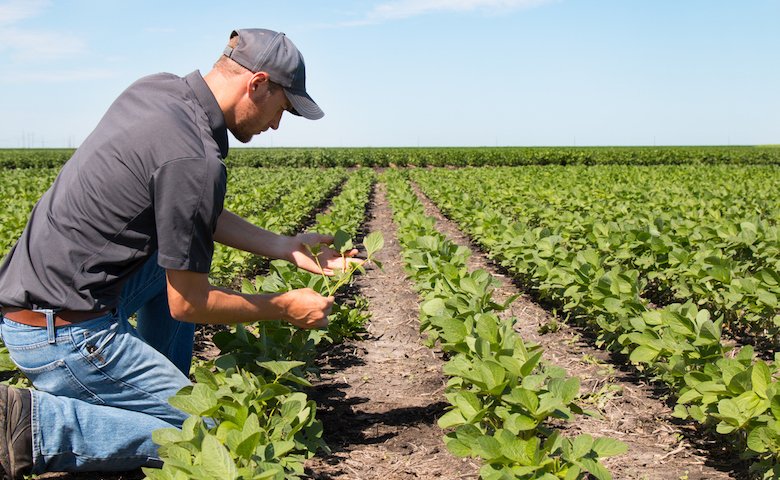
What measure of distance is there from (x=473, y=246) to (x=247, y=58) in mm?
7274

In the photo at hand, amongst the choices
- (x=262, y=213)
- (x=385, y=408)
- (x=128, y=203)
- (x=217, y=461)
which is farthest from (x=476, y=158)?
(x=217, y=461)

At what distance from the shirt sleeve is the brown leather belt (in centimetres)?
48

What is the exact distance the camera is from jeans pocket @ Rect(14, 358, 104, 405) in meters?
2.46

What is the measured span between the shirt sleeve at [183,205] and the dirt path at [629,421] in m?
2.00

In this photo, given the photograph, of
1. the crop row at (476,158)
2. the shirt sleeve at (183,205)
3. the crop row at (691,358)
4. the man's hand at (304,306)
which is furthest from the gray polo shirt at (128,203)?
the crop row at (476,158)

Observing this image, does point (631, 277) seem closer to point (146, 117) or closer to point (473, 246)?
point (146, 117)

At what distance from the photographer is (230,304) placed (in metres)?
2.40

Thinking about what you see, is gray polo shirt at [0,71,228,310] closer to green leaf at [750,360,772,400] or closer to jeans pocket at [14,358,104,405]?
jeans pocket at [14,358,104,405]

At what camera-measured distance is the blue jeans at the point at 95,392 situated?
2.43 m

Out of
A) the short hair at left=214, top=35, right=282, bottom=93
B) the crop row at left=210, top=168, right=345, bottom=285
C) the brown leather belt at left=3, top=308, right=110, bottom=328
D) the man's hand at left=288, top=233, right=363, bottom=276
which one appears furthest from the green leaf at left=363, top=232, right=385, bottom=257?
the crop row at left=210, top=168, right=345, bottom=285

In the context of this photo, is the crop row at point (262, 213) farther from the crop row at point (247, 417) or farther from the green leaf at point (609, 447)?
the green leaf at point (609, 447)

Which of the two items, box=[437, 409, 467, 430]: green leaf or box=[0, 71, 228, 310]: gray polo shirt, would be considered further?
box=[437, 409, 467, 430]: green leaf

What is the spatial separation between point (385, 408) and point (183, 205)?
1.88 meters

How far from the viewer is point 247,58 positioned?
240 centimetres
